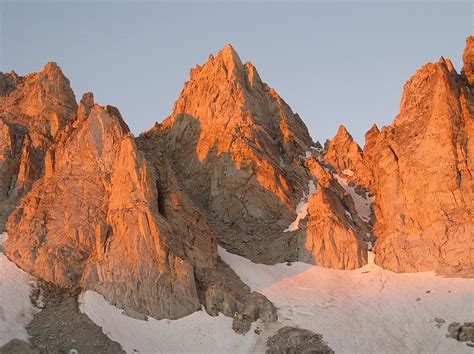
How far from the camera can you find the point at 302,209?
194 feet

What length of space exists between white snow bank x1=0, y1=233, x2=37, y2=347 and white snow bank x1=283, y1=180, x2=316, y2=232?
823 inches

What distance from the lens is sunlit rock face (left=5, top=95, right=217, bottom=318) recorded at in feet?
154

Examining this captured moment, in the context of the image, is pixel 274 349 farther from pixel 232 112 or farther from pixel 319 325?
pixel 232 112

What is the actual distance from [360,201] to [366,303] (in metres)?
16.6

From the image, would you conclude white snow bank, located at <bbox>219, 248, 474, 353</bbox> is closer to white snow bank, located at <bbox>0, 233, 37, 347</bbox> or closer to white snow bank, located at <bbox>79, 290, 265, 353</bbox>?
white snow bank, located at <bbox>79, 290, 265, 353</bbox>

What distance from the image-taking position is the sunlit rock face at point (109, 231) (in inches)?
1843

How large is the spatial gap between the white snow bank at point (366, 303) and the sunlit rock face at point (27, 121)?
16796mm

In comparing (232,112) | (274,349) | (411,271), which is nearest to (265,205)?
(232,112)

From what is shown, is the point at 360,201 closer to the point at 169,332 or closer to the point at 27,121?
the point at 169,332

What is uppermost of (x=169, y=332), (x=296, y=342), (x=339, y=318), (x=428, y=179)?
(x=428, y=179)

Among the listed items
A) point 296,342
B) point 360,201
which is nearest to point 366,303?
point 296,342

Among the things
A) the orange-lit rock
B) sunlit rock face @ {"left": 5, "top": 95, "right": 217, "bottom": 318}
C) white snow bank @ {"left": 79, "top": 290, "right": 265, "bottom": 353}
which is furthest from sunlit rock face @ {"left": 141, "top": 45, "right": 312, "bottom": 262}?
white snow bank @ {"left": 79, "top": 290, "right": 265, "bottom": 353}

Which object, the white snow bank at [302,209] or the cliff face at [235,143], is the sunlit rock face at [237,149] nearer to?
the cliff face at [235,143]

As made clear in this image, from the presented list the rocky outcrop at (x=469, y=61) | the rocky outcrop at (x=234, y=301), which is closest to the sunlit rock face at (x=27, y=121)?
the rocky outcrop at (x=234, y=301)
